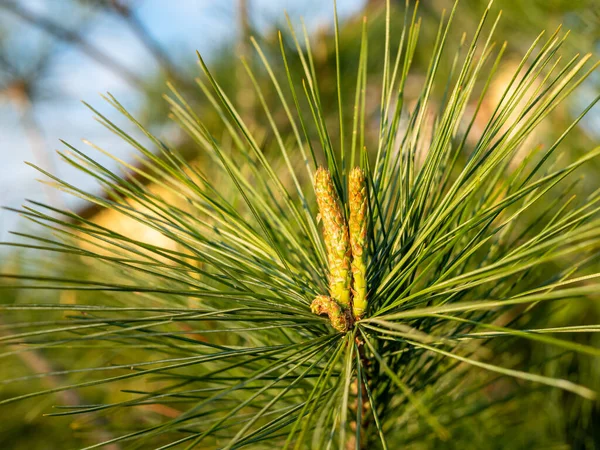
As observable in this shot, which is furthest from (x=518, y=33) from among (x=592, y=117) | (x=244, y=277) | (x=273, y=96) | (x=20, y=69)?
(x=20, y=69)

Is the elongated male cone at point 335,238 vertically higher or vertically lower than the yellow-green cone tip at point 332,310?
higher

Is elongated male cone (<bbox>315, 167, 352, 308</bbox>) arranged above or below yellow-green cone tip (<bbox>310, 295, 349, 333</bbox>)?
above
